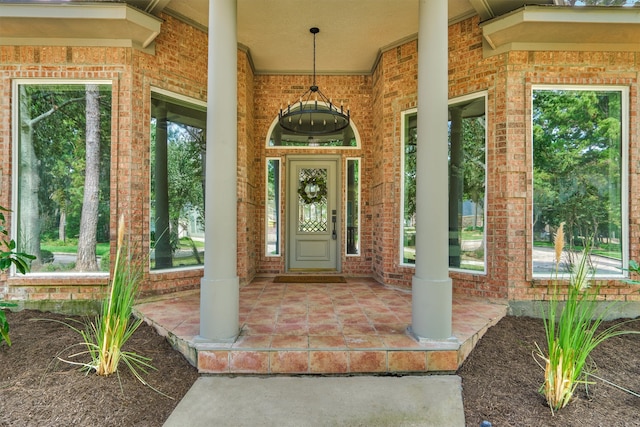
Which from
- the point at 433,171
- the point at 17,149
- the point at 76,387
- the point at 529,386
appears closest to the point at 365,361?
the point at 529,386

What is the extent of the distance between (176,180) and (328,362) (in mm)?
3010

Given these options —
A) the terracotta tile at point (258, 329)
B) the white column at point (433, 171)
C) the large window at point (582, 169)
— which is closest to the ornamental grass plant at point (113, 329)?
the terracotta tile at point (258, 329)

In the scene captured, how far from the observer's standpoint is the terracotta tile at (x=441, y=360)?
2.45 meters

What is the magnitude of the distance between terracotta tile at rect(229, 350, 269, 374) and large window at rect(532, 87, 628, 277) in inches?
125

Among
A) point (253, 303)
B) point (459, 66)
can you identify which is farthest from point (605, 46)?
point (253, 303)

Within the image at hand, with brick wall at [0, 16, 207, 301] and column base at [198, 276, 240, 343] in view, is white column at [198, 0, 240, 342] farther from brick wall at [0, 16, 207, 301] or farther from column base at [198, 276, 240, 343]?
brick wall at [0, 16, 207, 301]

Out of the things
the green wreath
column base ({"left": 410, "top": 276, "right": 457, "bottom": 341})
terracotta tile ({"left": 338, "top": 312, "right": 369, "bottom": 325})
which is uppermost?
the green wreath

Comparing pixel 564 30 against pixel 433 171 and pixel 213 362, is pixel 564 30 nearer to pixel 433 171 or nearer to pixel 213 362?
pixel 433 171

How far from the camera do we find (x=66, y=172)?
373 cm

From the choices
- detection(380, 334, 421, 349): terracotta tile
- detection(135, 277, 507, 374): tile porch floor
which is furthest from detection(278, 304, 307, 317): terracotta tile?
detection(380, 334, 421, 349): terracotta tile

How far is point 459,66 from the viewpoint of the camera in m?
3.97

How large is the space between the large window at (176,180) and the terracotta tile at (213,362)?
6.03ft

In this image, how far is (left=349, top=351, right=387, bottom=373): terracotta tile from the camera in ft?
7.95

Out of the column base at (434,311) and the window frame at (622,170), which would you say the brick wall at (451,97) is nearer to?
the window frame at (622,170)
